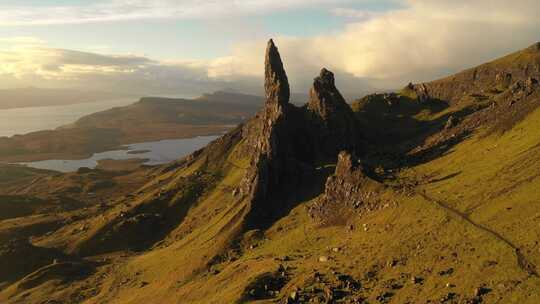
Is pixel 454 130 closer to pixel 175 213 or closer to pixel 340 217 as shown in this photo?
pixel 340 217

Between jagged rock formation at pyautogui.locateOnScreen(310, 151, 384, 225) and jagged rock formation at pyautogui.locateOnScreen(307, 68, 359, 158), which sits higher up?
jagged rock formation at pyautogui.locateOnScreen(307, 68, 359, 158)

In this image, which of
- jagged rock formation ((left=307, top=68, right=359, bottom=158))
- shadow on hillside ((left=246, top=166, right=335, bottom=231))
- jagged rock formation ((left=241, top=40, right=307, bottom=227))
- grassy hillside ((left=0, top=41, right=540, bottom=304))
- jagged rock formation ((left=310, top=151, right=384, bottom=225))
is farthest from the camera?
jagged rock formation ((left=307, top=68, right=359, bottom=158))

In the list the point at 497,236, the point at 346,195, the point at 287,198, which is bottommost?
the point at 287,198

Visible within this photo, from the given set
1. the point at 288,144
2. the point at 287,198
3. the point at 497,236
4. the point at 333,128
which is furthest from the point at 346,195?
the point at 333,128

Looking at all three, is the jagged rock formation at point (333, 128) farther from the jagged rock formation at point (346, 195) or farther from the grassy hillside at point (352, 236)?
the jagged rock formation at point (346, 195)

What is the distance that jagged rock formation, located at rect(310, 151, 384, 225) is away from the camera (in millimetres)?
119125

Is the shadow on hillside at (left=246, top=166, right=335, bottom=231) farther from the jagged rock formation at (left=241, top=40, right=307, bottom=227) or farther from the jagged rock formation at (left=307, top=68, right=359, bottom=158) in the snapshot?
the jagged rock formation at (left=307, top=68, right=359, bottom=158)

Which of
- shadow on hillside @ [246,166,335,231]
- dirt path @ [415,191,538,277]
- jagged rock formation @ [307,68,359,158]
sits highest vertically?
jagged rock formation @ [307,68,359,158]

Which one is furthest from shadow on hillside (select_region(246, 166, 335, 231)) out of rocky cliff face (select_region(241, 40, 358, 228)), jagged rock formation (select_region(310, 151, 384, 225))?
jagged rock formation (select_region(310, 151, 384, 225))

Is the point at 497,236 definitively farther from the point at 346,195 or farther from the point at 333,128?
the point at 333,128

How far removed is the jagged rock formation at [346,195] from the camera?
391 ft

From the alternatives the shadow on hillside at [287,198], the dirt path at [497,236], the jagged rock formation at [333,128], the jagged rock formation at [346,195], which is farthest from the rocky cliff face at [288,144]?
the dirt path at [497,236]

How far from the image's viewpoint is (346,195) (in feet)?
407

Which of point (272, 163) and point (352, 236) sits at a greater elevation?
point (272, 163)
